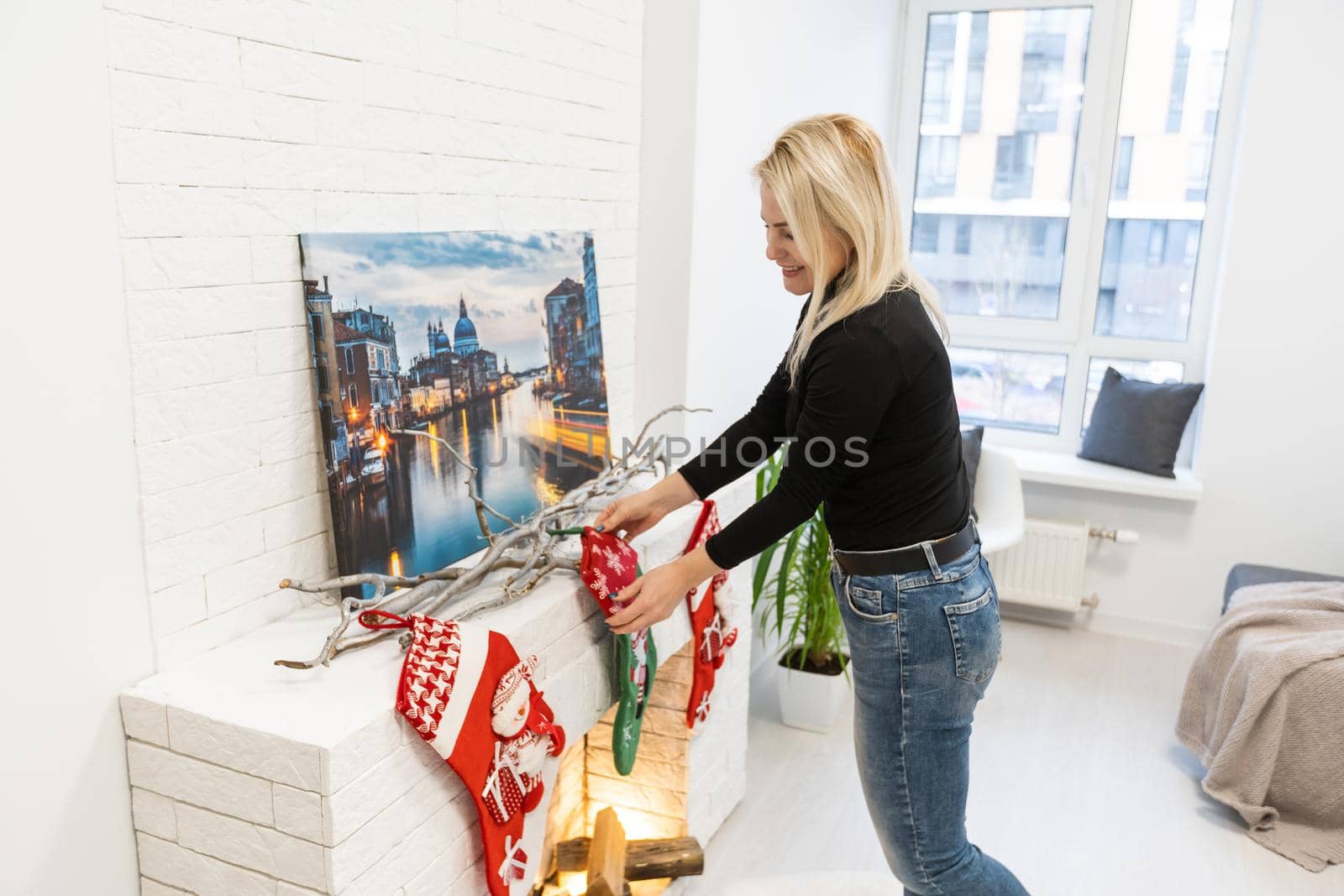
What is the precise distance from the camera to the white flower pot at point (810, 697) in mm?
2986

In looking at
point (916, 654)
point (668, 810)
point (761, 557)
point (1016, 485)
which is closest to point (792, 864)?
point (668, 810)

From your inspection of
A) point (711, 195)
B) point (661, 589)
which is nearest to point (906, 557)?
point (661, 589)

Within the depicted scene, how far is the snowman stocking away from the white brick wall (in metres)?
0.42

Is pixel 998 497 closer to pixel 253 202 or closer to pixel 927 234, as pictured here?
pixel 927 234

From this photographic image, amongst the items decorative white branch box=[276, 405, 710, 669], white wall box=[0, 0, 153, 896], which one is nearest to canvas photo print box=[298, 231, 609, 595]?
decorative white branch box=[276, 405, 710, 669]

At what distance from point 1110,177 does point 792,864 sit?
2.71m

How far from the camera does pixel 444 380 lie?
5.99 feet

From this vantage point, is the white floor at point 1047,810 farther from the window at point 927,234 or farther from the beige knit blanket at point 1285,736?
the window at point 927,234

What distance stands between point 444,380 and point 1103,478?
2636 millimetres

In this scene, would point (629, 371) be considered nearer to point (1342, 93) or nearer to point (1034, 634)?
point (1034, 634)

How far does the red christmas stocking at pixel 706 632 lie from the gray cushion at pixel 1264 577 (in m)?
1.77

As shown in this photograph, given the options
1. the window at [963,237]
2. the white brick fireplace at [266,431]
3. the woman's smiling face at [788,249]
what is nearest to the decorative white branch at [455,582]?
the white brick fireplace at [266,431]

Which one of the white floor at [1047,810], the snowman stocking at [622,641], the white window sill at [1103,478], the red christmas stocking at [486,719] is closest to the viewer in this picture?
the red christmas stocking at [486,719]

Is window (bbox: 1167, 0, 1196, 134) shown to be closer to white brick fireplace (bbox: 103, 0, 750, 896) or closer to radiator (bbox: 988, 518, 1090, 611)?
radiator (bbox: 988, 518, 1090, 611)
